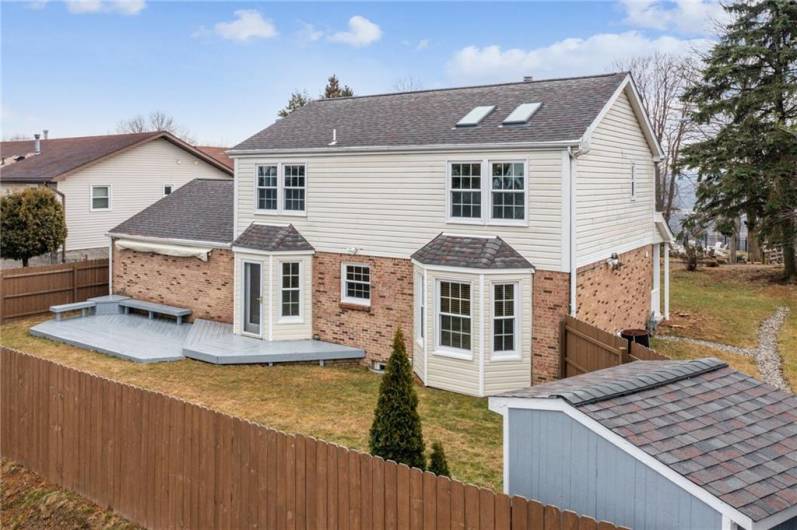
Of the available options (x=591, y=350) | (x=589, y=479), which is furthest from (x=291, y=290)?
(x=589, y=479)

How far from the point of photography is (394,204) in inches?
617

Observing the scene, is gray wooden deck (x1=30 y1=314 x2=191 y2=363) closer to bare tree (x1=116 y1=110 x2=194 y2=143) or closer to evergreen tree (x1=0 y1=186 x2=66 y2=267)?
evergreen tree (x1=0 y1=186 x2=66 y2=267)

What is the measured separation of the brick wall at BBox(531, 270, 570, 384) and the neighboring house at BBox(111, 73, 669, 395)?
0.10ft

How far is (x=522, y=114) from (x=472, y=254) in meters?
3.59

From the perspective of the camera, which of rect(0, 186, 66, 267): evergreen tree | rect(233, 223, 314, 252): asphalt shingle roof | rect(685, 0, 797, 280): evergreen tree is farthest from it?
rect(685, 0, 797, 280): evergreen tree

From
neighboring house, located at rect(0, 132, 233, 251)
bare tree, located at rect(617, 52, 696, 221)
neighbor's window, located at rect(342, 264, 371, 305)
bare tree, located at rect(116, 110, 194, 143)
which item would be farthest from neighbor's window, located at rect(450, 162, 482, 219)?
bare tree, located at rect(116, 110, 194, 143)

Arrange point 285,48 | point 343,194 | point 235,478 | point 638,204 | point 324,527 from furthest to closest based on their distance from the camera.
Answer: point 285,48, point 638,204, point 343,194, point 235,478, point 324,527

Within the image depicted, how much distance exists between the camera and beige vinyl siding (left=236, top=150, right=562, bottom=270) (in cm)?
1359

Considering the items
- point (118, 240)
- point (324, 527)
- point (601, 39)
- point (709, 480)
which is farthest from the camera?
point (601, 39)

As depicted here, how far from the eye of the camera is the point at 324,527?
255 inches

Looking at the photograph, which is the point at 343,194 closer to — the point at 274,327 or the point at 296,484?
the point at 274,327

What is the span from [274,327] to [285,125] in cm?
626

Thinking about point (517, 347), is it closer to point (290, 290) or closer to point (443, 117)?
point (443, 117)

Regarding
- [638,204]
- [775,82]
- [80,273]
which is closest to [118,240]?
[80,273]
